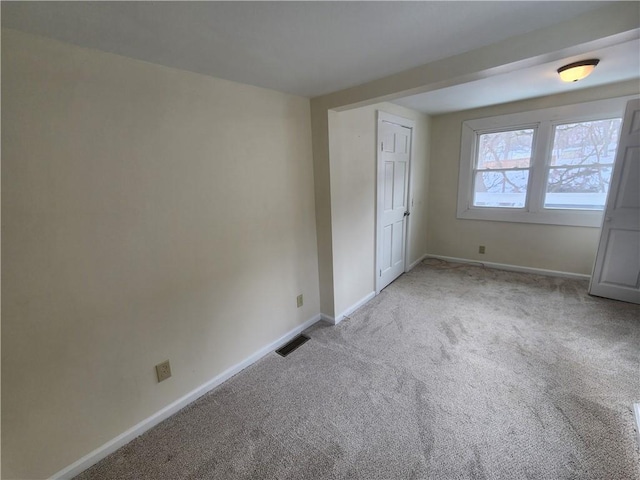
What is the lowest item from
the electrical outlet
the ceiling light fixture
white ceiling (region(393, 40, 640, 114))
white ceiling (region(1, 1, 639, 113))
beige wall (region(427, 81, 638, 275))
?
the electrical outlet

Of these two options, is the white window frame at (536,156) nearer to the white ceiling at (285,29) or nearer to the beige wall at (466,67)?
the beige wall at (466,67)

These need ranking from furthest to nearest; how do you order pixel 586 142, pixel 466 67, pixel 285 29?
pixel 586 142 < pixel 466 67 < pixel 285 29

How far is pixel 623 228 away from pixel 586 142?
1.13 metres

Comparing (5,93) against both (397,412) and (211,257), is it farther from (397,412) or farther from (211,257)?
(397,412)

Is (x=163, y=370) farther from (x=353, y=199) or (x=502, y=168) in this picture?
(x=502, y=168)

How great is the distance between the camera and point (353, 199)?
2.70 m

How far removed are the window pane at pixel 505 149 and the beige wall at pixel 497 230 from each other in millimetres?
289

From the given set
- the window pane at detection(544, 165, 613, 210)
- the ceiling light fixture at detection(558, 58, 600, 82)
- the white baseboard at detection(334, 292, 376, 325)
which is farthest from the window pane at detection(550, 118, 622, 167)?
the white baseboard at detection(334, 292, 376, 325)

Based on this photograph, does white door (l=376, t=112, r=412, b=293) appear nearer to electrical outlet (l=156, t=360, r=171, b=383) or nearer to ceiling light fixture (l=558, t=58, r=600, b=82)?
ceiling light fixture (l=558, t=58, r=600, b=82)

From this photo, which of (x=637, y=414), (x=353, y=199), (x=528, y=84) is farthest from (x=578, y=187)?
(x=353, y=199)

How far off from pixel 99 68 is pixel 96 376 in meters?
1.56

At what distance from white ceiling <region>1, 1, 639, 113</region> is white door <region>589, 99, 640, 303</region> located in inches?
91.2

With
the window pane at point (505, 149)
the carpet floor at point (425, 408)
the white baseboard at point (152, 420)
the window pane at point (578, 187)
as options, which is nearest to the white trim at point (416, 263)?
the carpet floor at point (425, 408)

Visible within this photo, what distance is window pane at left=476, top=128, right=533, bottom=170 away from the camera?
3.56m
